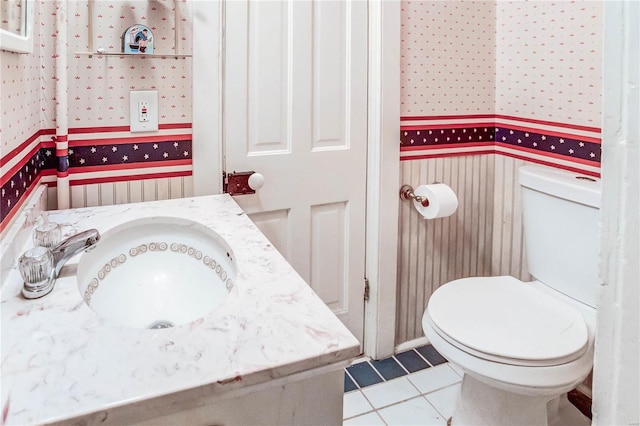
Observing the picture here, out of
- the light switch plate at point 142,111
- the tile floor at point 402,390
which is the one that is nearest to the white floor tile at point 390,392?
the tile floor at point 402,390

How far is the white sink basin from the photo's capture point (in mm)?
1025

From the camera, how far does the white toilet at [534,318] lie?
134 cm

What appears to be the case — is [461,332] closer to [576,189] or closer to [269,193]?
[576,189]

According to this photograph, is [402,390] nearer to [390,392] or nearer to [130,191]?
[390,392]

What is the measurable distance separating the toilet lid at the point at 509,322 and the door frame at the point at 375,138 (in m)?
0.38

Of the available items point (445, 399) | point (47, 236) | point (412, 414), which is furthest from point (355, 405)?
point (47, 236)

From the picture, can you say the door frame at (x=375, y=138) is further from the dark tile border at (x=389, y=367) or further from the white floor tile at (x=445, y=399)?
the white floor tile at (x=445, y=399)

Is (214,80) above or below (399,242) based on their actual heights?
above

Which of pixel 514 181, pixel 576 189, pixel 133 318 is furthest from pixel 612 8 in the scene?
pixel 514 181

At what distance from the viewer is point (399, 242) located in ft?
6.77

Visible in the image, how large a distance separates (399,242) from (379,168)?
1.12 ft

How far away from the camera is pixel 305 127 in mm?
1828

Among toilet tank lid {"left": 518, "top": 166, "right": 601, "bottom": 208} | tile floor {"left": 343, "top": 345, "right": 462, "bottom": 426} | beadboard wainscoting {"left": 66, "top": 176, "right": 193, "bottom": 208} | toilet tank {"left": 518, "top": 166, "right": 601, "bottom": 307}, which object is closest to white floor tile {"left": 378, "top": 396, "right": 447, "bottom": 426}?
tile floor {"left": 343, "top": 345, "right": 462, "bottom": 426}

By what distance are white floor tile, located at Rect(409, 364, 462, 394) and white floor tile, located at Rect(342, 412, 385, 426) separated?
0.83 ft
